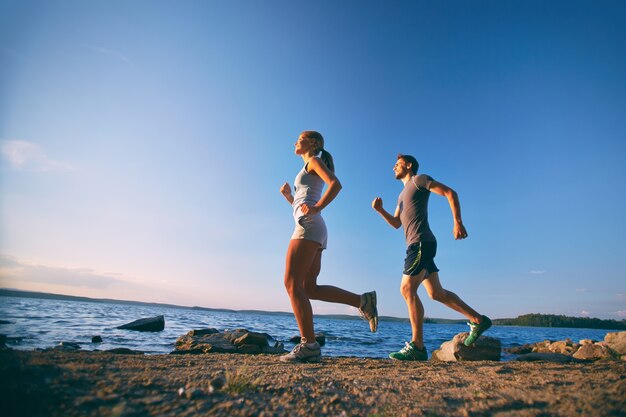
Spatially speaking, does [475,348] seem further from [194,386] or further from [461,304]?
[194,386]

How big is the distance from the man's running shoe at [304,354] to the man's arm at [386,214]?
225cm

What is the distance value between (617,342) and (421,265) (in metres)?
8.20

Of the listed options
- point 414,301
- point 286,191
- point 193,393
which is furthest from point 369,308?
point 193,393

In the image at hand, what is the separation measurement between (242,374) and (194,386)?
50 cm

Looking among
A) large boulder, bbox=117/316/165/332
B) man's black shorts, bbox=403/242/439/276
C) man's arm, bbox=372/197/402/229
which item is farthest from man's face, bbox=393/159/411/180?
large boulder, bbox=117/316/165/332

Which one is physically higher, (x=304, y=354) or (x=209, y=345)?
(x=304, y=354)

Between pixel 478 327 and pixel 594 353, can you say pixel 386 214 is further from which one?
pixel 594 353

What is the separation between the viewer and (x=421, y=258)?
428cm

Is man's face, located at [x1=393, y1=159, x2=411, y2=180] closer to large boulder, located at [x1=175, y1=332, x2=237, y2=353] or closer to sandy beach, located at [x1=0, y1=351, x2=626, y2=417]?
sandy beach, located at [x1=0, y1=351, x2=626, y2=417]

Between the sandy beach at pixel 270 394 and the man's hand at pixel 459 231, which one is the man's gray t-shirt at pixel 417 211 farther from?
the sandy beach at pixel 270 394

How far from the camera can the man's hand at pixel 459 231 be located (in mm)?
4035

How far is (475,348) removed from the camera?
6609mm

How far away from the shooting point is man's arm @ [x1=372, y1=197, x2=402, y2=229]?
4.91 metres

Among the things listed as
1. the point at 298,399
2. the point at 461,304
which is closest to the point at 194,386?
the point at 298,399
